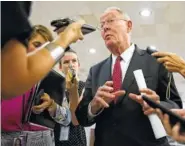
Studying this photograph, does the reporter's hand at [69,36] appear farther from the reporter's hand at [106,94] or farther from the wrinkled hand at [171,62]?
the wrinkled hand at [171,62]

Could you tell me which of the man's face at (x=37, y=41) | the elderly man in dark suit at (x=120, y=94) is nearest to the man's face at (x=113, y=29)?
the elderly man in dark suit at (x=120, y=94)

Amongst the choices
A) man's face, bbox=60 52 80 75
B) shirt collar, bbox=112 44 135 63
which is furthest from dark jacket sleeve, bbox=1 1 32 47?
man's face, bbox=60 52 80 75

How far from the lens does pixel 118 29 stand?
181 cm

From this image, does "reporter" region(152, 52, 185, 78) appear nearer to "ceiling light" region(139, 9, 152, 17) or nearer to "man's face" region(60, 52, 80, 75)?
"man's face" region(60, 52, 80, 75)

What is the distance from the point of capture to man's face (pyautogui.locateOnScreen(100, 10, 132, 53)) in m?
1.77

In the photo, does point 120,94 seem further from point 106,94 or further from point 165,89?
point 165,89

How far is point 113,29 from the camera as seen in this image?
5.90 ft

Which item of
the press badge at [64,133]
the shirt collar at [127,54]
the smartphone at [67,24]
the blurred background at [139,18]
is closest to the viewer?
the smartphone at [67,24]

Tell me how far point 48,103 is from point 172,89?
68cm

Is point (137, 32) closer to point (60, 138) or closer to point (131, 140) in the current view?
point (60, 138)

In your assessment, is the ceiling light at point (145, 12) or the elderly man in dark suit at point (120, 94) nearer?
the elderly man in dark suit at point (120, 94)

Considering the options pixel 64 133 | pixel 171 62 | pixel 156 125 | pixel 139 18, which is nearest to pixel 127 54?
pixel 171 62

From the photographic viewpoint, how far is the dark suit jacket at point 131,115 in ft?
4.96

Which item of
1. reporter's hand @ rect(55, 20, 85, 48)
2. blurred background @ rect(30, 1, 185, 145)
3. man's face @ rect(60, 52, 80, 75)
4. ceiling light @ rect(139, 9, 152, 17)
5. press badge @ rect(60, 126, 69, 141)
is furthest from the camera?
ceiling light @ rect(139, 9, 152, 17)
